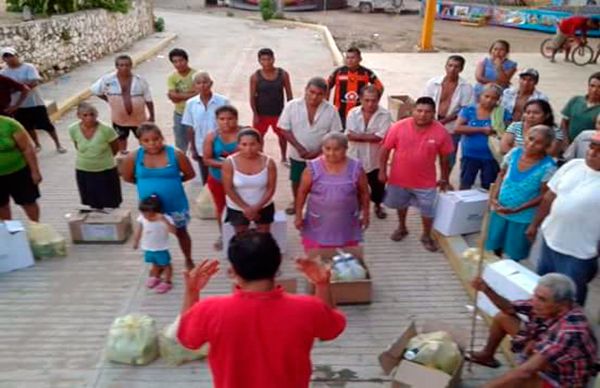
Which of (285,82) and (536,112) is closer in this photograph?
(536,112)

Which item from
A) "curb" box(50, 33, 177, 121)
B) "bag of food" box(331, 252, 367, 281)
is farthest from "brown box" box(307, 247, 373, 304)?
"curb" box(50, 33, 177, 121)

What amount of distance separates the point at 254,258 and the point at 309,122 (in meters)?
3.61

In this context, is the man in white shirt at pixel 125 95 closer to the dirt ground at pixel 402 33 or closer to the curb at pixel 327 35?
the curb at pixel 327 35

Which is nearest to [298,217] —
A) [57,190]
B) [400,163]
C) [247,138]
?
[247,138]

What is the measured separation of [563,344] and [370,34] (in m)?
22.0

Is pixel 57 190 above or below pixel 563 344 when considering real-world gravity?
below

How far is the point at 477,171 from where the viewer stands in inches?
250

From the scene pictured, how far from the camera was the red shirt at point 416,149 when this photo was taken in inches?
211

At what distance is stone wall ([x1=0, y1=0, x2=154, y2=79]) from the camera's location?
40.1 feet

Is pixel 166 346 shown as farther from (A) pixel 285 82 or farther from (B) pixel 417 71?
(B) pixel 417 71

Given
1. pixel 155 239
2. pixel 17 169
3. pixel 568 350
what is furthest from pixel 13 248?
pixel 568 350

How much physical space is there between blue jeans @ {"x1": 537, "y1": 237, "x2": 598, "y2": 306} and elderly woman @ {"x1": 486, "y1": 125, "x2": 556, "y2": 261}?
0.43 metres

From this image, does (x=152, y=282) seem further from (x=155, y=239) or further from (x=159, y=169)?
(x=159, y=169)

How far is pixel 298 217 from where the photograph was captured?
4918 millimetres
